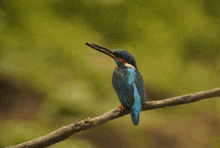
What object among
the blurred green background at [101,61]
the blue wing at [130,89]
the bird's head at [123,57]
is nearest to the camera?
the blue wing at [130,89]

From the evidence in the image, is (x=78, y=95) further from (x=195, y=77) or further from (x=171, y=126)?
(x=195, y=77)

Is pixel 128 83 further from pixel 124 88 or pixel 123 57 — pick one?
pixel 123 57

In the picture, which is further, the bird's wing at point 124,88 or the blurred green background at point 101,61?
the blurred green background at point 101,61

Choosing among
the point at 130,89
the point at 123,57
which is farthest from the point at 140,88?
the point at 123,57

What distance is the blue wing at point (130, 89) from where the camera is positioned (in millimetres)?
1043

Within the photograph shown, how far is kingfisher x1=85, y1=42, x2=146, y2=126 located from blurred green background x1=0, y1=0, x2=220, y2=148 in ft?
3.62

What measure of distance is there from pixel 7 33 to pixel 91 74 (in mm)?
1141

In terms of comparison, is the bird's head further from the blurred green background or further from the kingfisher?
the blurred green background

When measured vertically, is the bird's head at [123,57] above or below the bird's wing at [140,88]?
above

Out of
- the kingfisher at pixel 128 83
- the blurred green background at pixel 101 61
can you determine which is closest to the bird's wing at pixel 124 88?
the kingfisher at pixel 128 83

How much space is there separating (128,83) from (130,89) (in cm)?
4

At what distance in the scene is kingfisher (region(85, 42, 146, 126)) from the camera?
105cm

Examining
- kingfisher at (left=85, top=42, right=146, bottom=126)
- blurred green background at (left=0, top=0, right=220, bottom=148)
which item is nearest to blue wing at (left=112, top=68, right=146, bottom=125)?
kingfisher at (left=85, top=42, right=146, bottom=126)

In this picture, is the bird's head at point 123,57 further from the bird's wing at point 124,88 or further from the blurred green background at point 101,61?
the blurred green background at point 101,61
